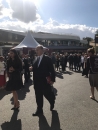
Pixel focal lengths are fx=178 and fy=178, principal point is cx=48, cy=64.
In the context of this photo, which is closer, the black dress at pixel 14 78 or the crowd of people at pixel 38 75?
the crowd of people at pixel 38 75

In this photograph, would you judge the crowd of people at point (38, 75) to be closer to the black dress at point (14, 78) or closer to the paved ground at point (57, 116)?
the black dress at point (14, 78)

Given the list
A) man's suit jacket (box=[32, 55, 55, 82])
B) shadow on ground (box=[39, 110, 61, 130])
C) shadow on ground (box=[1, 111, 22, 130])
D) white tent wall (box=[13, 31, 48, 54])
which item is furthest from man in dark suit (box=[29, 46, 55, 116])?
white tent wall (box=[13, 31, 48, 54])

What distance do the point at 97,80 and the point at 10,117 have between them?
3.01 meters

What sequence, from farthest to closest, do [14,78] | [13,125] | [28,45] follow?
1. [28,45]
2. [14,78]
3. [13,125]

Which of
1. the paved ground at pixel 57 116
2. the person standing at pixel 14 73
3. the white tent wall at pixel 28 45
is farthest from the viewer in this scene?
the white tent wall at pixel 28 45

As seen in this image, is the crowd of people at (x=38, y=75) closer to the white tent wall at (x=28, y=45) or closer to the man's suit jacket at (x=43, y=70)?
the man's suit jacket at (x=43, y=70)

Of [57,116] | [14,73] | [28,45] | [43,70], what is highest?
[43,70]

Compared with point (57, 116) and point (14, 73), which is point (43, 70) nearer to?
point (14, 73)

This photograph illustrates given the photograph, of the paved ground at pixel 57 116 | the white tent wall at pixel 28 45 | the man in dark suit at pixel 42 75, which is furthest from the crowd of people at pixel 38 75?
the white tent wall at pixel 28 45

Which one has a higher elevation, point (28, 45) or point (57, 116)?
point (28, 45)

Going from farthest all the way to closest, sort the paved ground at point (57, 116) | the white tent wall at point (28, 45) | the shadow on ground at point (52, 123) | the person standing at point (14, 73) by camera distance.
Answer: the white tent wall at point (28, 45) → the person standing at point (14, 73) → the paved ground at point (57, 116) → the shadow on ground at point (52, 123)

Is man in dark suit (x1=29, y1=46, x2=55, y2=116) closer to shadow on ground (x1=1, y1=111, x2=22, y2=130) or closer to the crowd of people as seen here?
the crowd of people

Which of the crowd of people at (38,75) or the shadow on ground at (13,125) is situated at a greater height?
the crowd of people at (38,75)

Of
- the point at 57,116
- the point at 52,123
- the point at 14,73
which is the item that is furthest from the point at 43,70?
the point at 52,123
